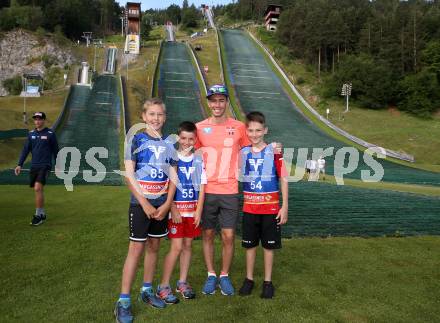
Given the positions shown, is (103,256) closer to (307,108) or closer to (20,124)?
(20,124)

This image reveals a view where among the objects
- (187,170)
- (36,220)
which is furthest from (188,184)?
(36,220)

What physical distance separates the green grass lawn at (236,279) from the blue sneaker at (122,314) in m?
0.12

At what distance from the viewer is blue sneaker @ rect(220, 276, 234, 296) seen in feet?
14.7

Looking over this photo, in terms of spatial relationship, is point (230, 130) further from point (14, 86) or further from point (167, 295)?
point (14, 86)

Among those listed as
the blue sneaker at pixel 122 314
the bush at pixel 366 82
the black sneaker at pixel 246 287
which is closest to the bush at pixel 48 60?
the bush at pixel 366 82

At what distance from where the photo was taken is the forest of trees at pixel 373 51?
40.1 m

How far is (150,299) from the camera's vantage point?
4.20m

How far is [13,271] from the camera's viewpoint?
16.2 ft

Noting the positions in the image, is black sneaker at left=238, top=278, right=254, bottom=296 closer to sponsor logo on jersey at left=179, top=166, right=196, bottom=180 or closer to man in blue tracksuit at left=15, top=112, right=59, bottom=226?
sponsor logo on jersey at left=179, top=166, right=196, bottom=180

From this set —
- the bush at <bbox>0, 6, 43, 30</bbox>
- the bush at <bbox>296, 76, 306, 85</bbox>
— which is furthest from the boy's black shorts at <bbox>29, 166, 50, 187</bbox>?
the bush at <bbox>0, 6, 43, 30</bbox>

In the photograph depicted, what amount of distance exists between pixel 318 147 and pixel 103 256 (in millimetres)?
22775

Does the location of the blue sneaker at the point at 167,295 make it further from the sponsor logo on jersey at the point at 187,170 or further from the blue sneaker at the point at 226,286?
the sponsor logo on jersey at the point at 187,170

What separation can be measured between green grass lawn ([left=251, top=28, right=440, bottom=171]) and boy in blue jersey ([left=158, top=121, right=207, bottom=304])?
21.5 meters

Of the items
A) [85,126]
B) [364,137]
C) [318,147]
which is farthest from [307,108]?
[85,126]
